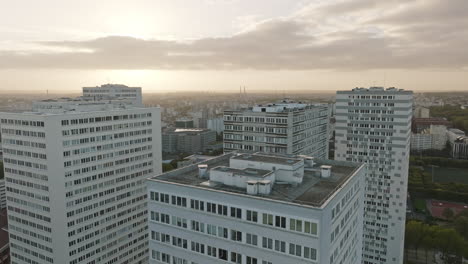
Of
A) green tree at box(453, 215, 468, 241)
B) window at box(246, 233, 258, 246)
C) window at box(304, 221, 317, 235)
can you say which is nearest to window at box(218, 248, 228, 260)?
window at box(246, 233, 258, 246)

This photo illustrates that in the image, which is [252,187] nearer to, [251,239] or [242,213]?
[242,213]

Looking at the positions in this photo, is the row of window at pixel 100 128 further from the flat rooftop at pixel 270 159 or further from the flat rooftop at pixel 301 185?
the flat rooftop at pixel 270 159

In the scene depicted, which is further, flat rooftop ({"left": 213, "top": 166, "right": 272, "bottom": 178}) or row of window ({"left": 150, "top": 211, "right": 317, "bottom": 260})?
flat rooftop ({"left": 213, "top": 166, "right": 272, "bottom": 178})

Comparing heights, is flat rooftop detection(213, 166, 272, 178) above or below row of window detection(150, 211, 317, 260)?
above

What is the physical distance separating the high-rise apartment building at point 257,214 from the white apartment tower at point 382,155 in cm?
4251

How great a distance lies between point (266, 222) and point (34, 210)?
2249 inches

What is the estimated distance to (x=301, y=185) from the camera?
4875 centimetres

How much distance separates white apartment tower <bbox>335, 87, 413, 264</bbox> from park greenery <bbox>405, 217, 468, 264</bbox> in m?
15.3

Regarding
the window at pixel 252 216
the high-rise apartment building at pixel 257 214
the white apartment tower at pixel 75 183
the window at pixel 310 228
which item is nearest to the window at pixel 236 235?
the high-rise apartment building at pixel 257 214

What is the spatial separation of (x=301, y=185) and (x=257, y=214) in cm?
1006

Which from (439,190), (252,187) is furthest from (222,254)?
(439,190)

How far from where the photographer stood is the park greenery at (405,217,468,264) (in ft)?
322

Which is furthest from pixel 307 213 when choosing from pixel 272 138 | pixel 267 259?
pixel 272 138

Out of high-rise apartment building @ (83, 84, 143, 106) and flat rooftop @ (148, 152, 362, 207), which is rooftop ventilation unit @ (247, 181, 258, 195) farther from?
high-rise apartment building @ (83, 84, 143, 106)
